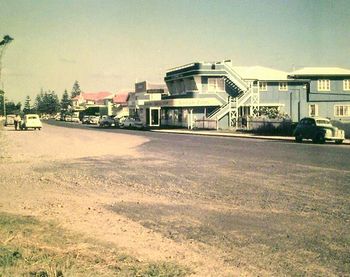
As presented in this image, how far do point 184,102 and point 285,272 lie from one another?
45.1m

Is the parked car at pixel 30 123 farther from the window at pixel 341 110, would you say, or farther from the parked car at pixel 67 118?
the parked car at pixel 67 118

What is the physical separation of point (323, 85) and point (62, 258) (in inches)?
1998

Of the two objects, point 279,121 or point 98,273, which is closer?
point 98,273

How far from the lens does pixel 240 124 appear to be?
147 ft

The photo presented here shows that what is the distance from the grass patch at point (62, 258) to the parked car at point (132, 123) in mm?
48970

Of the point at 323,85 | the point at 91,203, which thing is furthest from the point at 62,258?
the point at 323,85

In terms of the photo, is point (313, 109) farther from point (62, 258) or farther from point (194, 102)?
point (62, 258)

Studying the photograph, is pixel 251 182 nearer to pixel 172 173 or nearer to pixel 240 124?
pixel 172 173

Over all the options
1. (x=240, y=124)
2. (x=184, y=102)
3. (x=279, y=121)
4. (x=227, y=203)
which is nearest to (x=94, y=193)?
(x=227, y=203)

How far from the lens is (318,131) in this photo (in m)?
27.2

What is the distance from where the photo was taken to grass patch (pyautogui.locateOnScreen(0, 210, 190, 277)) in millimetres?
5215

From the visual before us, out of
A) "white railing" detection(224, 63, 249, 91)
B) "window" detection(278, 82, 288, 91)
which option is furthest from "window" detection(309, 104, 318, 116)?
"white railing" detection(224, 63, 249, 91)

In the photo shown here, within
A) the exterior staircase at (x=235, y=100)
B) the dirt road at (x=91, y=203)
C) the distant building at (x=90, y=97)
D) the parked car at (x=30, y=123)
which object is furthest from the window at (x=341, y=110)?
the distant building at (x=90, y=97)

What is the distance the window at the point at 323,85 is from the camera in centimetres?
5138
